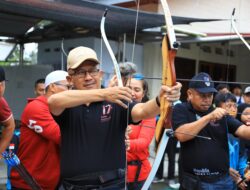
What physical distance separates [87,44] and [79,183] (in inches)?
226

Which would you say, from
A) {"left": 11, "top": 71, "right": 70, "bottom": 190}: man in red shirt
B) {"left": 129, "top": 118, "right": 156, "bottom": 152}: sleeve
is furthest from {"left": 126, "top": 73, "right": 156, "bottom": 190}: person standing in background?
{"left": 11, "top": 71, "right": 70, "bottom": 190}: man in red shirt

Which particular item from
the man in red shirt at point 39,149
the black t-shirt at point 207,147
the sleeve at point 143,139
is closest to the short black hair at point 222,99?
the black t-shirt at point 207,147

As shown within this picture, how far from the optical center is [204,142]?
2393 mm

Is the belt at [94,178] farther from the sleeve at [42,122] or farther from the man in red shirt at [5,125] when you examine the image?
the man in red shirt at [5,125]

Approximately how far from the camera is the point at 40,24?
268 inches

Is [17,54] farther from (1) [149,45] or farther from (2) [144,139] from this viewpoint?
(2) [144,139]

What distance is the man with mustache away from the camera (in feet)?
7.79

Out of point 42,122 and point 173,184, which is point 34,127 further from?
point 173,184

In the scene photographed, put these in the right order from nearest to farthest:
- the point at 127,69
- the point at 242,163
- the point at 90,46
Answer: the point at 127,69 < the point at 242,163 < the point at 90,46

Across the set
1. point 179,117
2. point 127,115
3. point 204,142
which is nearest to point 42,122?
point 127,115

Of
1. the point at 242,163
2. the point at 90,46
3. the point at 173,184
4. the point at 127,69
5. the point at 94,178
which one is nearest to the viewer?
the point at 94,178

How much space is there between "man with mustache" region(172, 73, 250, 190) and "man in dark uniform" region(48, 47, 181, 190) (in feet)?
2.18

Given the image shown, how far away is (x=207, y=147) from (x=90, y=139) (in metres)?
0.92

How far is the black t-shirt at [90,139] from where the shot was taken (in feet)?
5.75
